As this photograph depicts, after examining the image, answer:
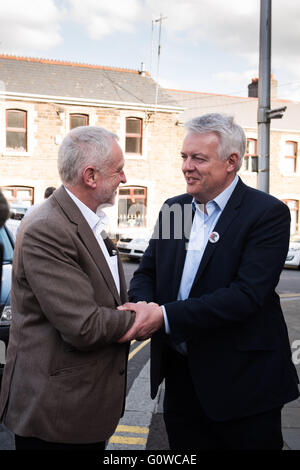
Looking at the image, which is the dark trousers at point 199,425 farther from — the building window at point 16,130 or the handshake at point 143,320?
the building window at point 16,130

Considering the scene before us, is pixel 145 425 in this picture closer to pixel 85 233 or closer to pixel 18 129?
pixel 85 233

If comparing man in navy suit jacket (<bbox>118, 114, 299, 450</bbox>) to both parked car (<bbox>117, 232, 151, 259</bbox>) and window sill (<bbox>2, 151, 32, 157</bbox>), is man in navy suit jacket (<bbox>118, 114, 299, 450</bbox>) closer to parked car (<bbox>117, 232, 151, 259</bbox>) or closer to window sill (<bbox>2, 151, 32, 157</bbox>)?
parked car (<bbox>117, 232, 151, 259</bbox>)

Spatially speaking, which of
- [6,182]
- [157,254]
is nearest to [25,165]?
[6,182]

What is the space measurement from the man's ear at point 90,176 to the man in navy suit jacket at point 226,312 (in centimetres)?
51

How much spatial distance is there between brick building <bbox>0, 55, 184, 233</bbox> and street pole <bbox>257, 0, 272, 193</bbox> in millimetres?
12322

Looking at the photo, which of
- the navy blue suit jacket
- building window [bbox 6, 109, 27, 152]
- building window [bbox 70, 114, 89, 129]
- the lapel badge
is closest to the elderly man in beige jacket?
the navy blue suit jacket

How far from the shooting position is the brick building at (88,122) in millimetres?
20859

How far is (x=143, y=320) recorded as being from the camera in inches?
86.6

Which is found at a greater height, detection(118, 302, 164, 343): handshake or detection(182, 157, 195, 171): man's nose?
detection(182, 157, 195, 171): man's nose

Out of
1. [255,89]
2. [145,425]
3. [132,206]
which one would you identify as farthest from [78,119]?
[145,425]

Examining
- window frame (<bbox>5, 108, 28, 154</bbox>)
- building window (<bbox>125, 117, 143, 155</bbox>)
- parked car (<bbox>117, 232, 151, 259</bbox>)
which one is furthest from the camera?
building window (<bbox>125, 117, 143, 155</bbox>)

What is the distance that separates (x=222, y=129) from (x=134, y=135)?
20564 mm

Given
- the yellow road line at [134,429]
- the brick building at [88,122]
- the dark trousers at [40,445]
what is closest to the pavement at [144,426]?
the yellow road line at [134,429]

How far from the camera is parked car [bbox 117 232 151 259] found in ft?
54.0
